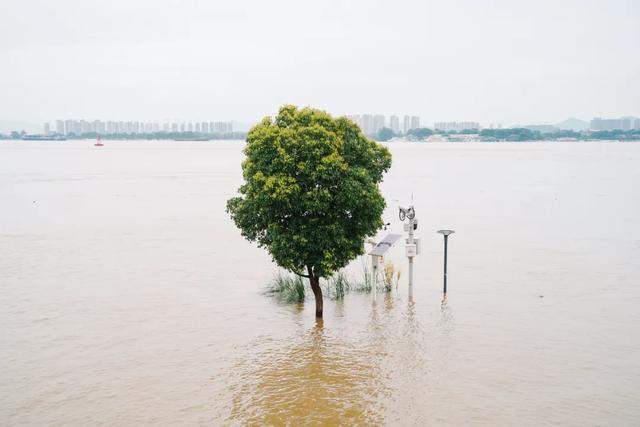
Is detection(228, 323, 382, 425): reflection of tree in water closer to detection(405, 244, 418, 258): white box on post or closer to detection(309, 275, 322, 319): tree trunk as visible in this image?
detection(309, 275, 322, 319): tree trunk

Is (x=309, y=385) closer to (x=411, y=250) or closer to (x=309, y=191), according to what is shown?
(x=309, y=191)

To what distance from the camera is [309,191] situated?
1891 cm

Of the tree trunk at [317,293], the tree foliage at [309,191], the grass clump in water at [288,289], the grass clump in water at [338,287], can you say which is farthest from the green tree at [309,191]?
the grass clump in water at [338,287]

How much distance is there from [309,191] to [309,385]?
5.54m

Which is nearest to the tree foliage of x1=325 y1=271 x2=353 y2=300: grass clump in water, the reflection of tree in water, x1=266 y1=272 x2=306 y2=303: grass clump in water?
the reflection of tree in water

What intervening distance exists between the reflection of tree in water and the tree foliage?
8.01ft

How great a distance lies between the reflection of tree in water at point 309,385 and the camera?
14.7 metres

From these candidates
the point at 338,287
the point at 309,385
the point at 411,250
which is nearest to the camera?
the point at 309,385

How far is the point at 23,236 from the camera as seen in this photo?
1617 inches

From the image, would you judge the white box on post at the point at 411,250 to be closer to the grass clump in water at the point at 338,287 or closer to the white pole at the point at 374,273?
the white pole at the point at 374,273

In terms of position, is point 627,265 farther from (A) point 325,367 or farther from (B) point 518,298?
(A) point 325,367

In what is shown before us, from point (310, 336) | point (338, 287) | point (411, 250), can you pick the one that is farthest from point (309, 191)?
point (338, 287)

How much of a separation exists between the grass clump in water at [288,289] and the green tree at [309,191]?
4711 millimetres

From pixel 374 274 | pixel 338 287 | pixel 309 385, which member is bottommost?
pixel 309 385
